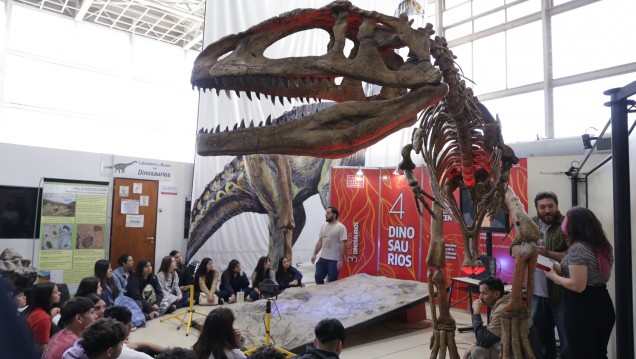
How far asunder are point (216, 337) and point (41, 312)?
1.61 meters

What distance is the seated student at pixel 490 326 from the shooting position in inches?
138

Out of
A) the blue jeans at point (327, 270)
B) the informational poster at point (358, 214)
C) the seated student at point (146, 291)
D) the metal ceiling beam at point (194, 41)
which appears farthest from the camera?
the metal ceiling beam at point (194, 41)

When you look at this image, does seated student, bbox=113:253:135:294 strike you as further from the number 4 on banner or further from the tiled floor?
the number 4 on banner

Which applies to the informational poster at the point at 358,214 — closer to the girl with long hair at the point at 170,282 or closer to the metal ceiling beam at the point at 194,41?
the girl with long hair at the point at 170,282

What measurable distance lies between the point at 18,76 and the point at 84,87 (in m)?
1.65

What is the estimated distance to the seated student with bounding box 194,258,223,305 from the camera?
713 centimetres

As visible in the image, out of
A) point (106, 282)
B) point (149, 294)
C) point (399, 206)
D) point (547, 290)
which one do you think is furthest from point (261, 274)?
point (547, 290)

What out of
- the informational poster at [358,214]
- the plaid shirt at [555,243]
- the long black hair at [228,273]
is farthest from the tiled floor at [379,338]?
the informational poster at [358,214]

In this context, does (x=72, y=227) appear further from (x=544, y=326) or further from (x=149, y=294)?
(x=544, y=326)

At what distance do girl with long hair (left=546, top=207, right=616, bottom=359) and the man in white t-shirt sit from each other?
462 cm

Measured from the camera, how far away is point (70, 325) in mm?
3031

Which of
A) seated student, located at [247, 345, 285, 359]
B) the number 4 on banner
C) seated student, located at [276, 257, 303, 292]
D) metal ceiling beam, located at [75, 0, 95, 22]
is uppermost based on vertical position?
metal ceiling beam, located at [75, 0, 95, 22]

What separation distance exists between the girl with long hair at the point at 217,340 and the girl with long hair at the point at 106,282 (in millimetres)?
3295

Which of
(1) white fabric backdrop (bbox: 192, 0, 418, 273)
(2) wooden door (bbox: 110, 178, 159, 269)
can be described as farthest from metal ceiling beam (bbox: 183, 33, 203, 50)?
(2) wooden door (bbox: 110, 178, 159, 269)
